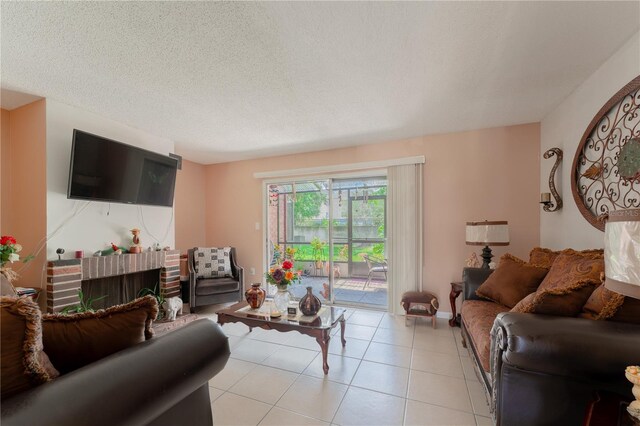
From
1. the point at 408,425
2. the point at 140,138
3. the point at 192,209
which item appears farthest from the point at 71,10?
the point at 192,209

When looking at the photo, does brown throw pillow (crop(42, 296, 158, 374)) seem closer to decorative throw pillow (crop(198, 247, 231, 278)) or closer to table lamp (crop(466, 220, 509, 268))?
table lamp (crop(466, 220, 509, 268))

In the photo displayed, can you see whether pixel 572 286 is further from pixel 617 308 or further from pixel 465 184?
pixel 465 184

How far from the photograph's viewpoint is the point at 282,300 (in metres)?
2.40

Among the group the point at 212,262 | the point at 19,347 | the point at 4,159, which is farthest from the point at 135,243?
the point at 19,347

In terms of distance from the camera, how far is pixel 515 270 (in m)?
2.10

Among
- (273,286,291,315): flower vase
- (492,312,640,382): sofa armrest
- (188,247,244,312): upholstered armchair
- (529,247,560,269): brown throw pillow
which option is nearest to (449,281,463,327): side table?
(529,247,560,269): brown throw pillow

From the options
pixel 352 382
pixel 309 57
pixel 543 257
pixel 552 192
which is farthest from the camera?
pixel 552 192

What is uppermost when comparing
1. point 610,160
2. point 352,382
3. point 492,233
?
point 610,160

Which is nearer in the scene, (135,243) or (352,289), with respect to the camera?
(135,243)

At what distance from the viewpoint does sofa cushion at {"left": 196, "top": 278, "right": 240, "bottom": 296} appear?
3477 mm

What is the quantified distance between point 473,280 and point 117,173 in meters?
3.73

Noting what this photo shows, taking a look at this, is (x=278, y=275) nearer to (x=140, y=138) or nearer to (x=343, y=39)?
(x=343, y=39)

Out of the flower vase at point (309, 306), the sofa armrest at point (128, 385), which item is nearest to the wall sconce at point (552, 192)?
the flower vase at point (309, 306)

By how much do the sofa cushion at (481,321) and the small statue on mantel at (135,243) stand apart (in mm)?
3456
